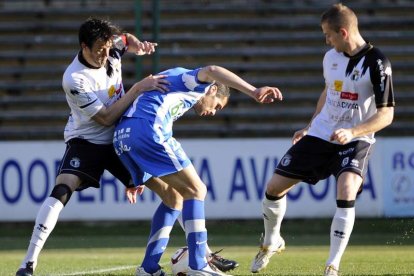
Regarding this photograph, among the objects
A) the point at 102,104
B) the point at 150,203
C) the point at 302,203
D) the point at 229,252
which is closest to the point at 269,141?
the point at 302,203

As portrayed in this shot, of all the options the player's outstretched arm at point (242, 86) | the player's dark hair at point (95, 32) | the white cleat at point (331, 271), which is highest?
the player's dark hair at point (95, 32)

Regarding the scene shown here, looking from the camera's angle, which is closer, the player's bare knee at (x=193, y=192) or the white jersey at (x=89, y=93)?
the player's bare knee at (x=193, y=192)

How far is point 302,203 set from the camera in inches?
526

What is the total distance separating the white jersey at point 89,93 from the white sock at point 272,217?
144cm

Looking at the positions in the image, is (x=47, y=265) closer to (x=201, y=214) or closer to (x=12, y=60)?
(x=201, y=214)

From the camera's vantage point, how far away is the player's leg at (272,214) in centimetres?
805

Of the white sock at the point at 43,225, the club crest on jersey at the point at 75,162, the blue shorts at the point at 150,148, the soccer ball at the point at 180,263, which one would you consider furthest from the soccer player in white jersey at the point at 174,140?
the white sock at the point at 43,225

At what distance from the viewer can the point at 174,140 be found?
23.7 ft

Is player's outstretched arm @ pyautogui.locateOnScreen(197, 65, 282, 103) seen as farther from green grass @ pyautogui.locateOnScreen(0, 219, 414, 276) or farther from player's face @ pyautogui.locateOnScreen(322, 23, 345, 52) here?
green grass @ pyautogui.locateOnScreen(0, 219, 414, 276)

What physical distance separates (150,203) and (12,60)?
5.17 meters

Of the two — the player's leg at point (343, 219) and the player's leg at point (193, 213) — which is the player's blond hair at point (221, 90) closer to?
the player's leg at point (193, 213)

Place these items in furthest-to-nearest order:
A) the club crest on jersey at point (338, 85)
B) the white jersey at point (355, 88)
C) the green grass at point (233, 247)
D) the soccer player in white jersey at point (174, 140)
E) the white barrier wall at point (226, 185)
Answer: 1. the white barrier wall at point (226, 185)
2. the green grass at point (233, 247)
3. the club crest on jersey at point (338, 85)
4. the white jersey at point (355, 88)
5. the soccer player in white jersey at point (174, 140)

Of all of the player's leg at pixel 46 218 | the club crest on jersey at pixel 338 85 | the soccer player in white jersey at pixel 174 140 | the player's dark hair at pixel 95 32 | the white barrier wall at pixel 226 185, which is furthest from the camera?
the white barrier wall at pixel 226 185

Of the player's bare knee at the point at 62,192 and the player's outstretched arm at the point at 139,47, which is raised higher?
the player's outstretched arm at the point at 139,47
